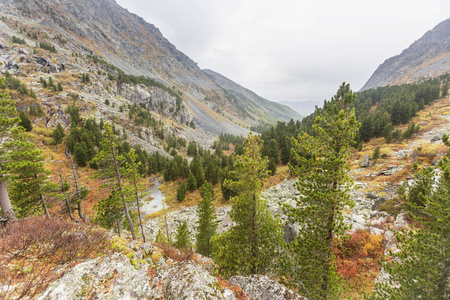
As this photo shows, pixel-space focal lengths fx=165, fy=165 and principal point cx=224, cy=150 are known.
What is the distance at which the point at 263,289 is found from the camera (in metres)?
7.08

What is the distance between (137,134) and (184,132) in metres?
42.1

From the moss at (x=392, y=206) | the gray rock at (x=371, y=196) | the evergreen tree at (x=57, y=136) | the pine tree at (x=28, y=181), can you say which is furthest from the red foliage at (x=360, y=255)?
the evergreen tree at (x=57, y=136)

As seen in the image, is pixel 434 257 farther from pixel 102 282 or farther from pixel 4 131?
pixel 4 131

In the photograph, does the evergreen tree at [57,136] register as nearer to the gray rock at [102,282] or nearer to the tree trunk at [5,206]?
the tree trunk at [5,206]

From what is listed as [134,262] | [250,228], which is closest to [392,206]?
[250,228]

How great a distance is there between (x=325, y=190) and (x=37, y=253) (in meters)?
12.5

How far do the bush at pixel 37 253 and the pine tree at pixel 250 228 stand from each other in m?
6.83

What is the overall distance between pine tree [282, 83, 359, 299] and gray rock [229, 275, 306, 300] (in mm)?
1708

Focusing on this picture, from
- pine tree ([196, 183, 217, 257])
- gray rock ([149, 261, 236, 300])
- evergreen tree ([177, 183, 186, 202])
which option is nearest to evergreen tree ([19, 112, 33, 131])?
evergreen tree ([177, 183, 186, 202])

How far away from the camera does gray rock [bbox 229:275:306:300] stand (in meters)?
6.76

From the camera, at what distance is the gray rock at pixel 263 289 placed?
676 centimetres

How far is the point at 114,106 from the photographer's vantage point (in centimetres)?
9225

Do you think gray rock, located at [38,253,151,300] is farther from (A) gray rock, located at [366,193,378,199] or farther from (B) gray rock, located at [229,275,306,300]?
(A) gray rock, located at [366,193,378,199]

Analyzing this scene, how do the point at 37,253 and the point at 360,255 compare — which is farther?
the point at 360,255
